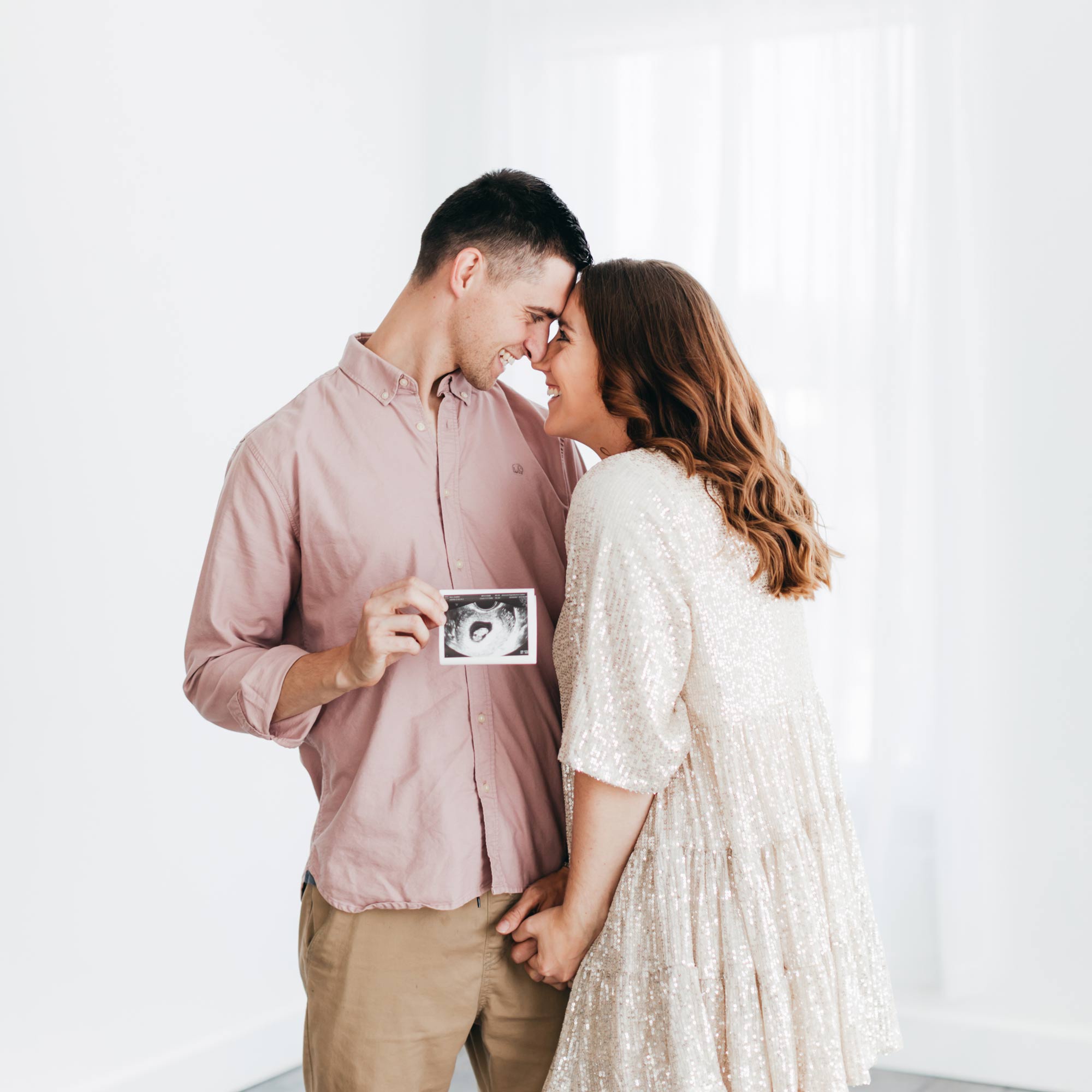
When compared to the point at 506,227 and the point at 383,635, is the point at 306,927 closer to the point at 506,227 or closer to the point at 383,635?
the point at 383,635

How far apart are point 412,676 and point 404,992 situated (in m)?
0.41

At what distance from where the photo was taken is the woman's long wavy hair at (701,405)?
4.19ft

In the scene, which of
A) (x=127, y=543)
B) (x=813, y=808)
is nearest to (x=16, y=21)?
(x=127, y=543)

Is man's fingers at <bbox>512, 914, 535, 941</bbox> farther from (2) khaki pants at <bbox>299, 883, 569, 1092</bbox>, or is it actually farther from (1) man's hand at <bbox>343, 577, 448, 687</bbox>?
(1) man's hand at <bbox>343, 577, 448, 687</bbox>

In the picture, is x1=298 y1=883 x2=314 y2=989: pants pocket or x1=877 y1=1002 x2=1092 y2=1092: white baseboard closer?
x1=298 y1=883 x2=314 y2=989: pants pocket

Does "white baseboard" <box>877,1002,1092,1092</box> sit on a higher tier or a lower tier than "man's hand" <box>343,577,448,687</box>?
lower

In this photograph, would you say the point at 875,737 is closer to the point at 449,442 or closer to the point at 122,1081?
the point at 449,442

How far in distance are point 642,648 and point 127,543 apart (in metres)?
1.65

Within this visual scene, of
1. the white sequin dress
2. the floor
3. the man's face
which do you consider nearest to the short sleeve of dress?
the white sequin dress

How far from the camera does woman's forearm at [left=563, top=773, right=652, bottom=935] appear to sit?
4.15ft

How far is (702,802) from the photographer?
1.26m

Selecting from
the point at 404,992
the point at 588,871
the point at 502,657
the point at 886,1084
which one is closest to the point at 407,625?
the point at 502,657

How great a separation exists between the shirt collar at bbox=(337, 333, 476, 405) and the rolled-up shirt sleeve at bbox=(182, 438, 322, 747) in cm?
18

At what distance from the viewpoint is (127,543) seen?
8.03 feet
